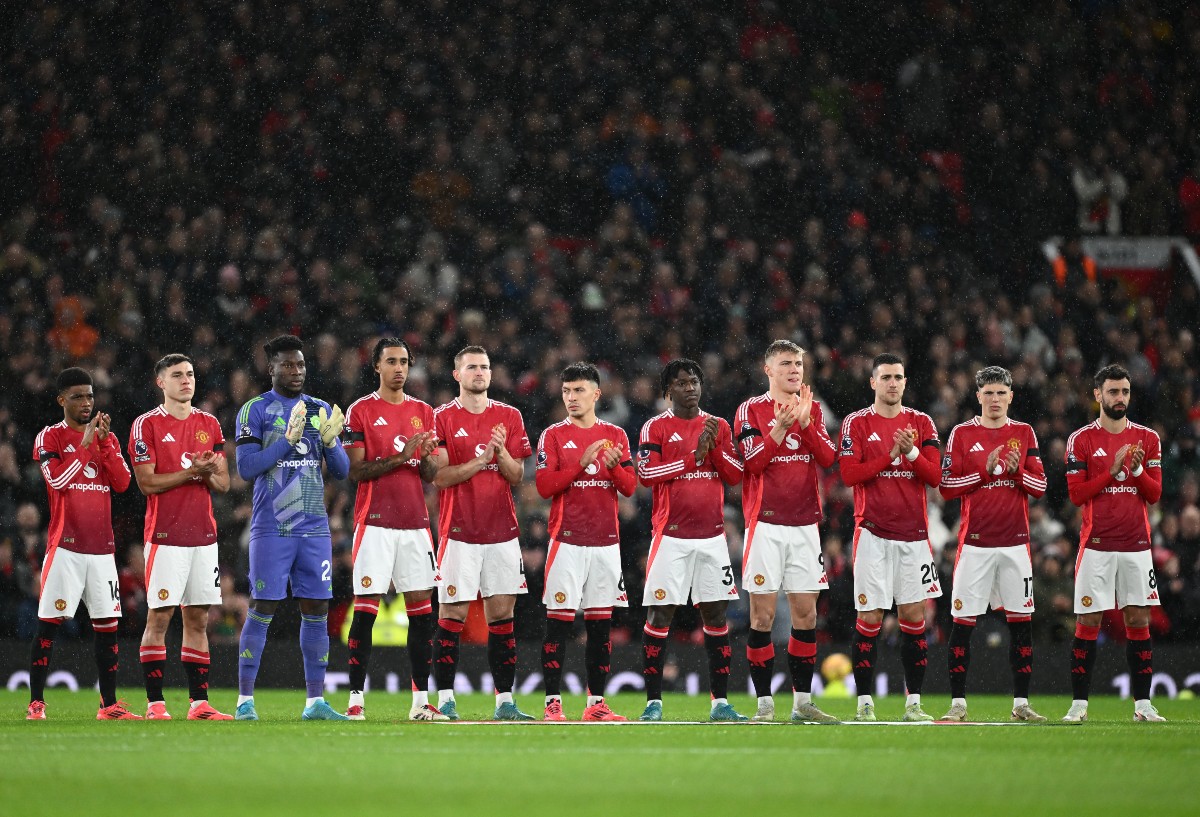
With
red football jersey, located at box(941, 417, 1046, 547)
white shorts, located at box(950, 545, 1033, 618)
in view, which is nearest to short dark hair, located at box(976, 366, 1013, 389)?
red football jersey, located at box(941, 417, 1046, 547)

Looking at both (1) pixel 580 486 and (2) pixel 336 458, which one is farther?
(1) pixel 580 486

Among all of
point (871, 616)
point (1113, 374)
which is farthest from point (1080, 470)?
point (871, 616)

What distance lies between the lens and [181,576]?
11.3 m

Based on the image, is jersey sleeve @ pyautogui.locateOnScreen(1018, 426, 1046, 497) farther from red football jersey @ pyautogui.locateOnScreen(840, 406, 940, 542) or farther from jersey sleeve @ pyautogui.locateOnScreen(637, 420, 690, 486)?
jersey sleeve @ pyautogui.locateOnScreen(637, 420, 690, 486)

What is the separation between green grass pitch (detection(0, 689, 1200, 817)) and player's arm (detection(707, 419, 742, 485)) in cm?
191

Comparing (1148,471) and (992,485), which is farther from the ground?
(1148,471)

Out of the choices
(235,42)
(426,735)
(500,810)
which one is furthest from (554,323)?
(500,810)

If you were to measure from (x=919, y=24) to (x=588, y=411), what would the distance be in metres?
14.2

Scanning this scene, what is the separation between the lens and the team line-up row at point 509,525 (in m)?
11.2

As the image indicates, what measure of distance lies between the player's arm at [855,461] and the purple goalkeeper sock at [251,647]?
14.0 ft

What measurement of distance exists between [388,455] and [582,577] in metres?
1.64

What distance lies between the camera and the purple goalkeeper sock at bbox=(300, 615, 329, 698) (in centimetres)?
1105

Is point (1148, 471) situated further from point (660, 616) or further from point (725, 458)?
point (660, 616)

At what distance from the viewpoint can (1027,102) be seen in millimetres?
23250
